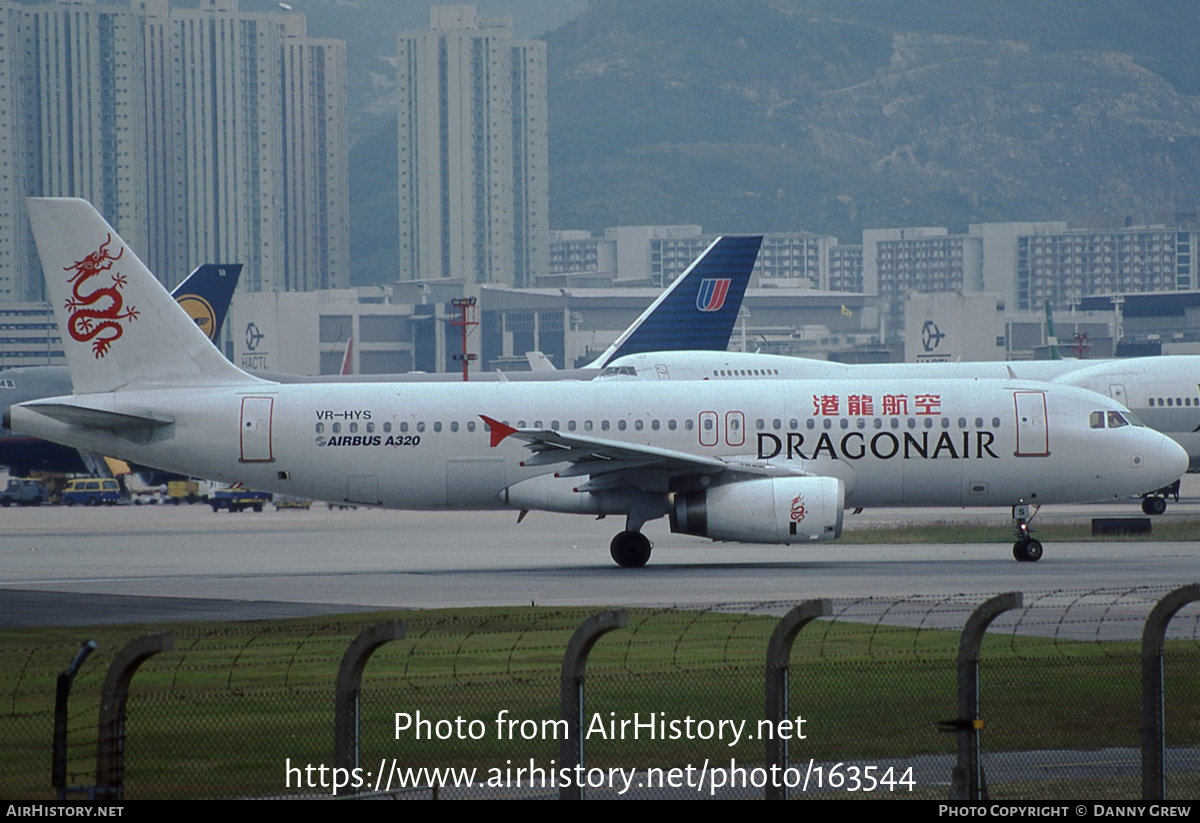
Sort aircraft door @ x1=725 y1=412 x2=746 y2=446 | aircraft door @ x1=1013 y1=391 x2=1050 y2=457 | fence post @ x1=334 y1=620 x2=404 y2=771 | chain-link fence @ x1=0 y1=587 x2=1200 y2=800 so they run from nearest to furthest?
fence post @ x1=334 y1=620 x2=404 y2=771
chain-link fence @ x1=0 y1=587 x2=1200 y2=800
aircraft door @ x1=1013 y1=391 x2=1050 y2=457
aircraft door @ x1=725 y1=412 x2=746 y2=446

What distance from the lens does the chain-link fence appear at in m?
12.0

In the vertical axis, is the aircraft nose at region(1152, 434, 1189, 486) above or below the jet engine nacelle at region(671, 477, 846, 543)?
above

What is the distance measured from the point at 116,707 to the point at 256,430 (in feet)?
80.1

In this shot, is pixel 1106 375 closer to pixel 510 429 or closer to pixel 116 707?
pixel 510 429

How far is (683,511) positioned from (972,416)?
6.33 m

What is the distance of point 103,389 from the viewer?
34000 mm

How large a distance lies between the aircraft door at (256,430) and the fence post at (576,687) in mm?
24153

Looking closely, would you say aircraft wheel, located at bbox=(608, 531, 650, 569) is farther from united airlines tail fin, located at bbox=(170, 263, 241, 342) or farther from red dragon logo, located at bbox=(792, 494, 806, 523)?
united airlines tail fin, located at bbox=(170, 263, 241, 342)

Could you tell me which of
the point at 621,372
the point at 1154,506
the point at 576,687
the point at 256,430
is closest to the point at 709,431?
the point at 256,430

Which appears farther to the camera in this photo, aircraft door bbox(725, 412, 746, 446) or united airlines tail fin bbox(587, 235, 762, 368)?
united airlines tail fin bbox(587, 235, 762, 368)

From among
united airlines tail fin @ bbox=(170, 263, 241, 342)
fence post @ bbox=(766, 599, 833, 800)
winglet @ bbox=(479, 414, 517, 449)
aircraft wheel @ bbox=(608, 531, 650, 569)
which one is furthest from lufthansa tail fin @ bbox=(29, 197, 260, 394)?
united airlines tail fin @ bbox=(170, 263, 241, 342)

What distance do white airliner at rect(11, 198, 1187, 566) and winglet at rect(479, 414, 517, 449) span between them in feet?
0.12

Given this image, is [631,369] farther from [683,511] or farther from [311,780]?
[311,780]
